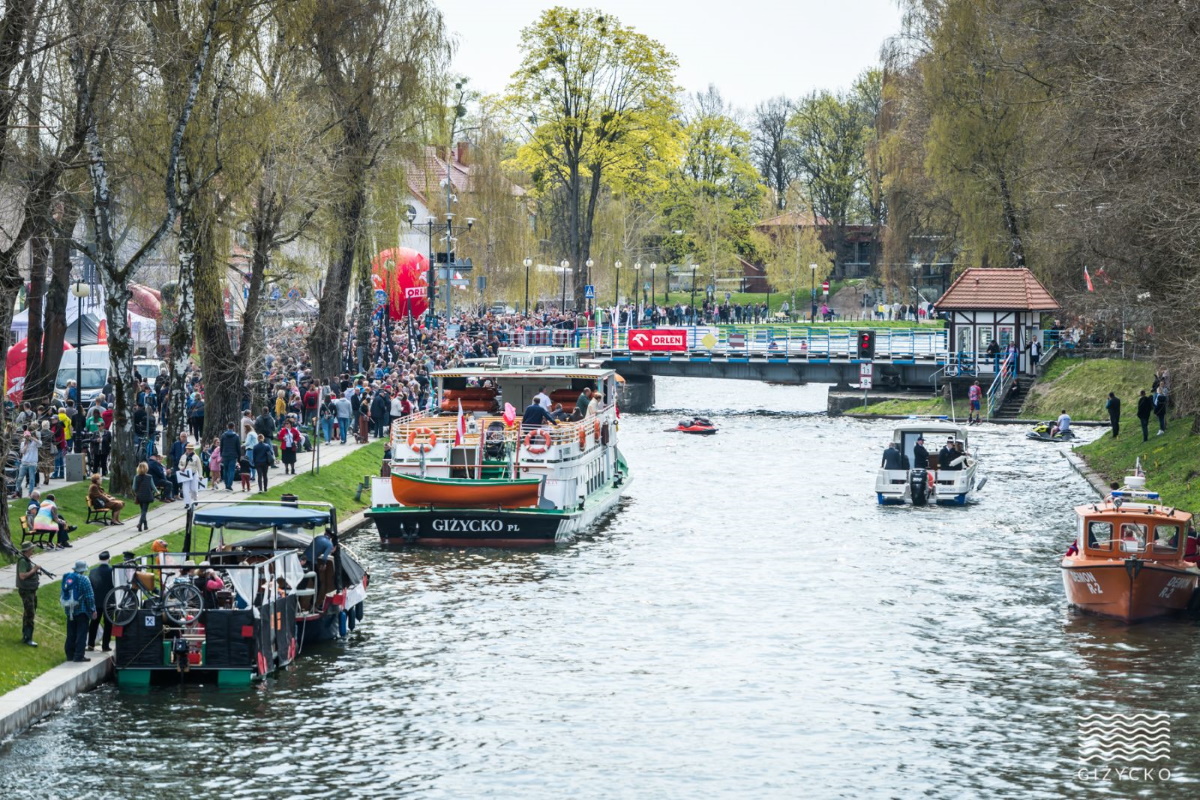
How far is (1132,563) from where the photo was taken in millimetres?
30078

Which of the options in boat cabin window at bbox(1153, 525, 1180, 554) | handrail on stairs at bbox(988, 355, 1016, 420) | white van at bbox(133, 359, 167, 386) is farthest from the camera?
handrail on stairs at bbox(988, 355, 1016, 420)

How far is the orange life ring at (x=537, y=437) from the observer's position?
39.7 meters

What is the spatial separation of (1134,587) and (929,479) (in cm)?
1658

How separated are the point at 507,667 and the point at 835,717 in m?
5.83

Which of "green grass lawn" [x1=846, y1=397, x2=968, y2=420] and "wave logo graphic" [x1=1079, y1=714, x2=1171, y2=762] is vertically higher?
"green grass lawn" [x1=846, y1=397, x2=968, y2=420]

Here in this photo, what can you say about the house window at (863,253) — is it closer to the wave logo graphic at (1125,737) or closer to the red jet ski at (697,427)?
the red jet ski at (697,427)

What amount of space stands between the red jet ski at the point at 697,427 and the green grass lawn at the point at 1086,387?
13904mm

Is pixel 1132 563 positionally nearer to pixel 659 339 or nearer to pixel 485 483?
pixel 485 483

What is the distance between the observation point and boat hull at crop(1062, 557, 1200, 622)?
30.2m

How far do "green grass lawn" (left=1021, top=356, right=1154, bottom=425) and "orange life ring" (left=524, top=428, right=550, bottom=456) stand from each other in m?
33.8

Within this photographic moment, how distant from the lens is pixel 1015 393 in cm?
7425

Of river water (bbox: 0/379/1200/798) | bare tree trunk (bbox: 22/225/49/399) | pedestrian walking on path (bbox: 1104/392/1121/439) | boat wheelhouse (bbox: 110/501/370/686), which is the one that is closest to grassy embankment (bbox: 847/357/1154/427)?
pedestrian walking on path (bbox: 1104/392/1121/439)

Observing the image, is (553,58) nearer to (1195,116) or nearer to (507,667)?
(1195,116)

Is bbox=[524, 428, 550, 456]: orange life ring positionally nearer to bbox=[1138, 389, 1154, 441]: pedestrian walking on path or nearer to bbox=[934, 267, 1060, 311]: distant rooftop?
bbox=[1138, 389, 1154, 441]: pedestrian walking on path
